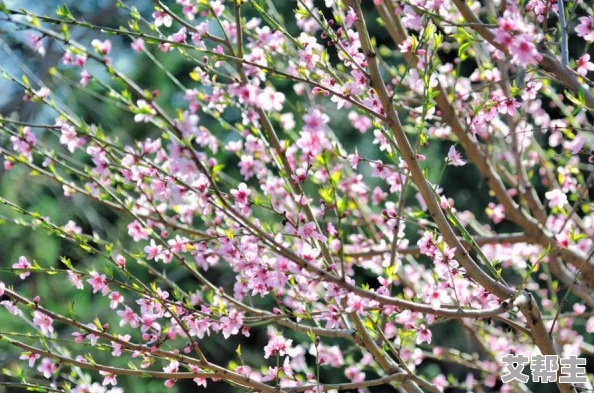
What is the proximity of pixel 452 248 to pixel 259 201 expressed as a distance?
21.1 inches

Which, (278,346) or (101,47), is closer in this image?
(278,346)

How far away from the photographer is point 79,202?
6.91 metres

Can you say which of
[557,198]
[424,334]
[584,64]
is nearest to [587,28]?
[584,64]

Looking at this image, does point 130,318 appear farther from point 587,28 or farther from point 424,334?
point 587,28

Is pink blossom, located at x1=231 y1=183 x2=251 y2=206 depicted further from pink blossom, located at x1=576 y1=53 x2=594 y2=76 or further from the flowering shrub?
pink blossom, located at x1=576 y1=53 x2=594 y2=76

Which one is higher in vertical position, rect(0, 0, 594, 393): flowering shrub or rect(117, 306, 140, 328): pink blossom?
rect(0, 0, 594, 393): flowering shrub

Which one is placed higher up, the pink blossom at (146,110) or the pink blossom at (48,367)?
the pink blossom at (146,110)

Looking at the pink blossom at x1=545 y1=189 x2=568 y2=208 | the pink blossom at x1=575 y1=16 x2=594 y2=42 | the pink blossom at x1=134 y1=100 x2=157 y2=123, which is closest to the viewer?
the pink blossom at x1=134 y1=100 x2=157 y2=123

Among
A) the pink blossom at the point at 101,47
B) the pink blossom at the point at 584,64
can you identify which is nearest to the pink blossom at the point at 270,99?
the pink blossom at the point at 101,47

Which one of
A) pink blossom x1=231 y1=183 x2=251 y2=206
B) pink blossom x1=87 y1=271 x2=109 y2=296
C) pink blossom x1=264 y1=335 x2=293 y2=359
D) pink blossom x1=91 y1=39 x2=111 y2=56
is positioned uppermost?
pink blossom x1=91 y1=39 x2=111 y2=56

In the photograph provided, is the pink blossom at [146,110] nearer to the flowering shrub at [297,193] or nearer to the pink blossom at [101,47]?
the flowering shrub at [297,193]

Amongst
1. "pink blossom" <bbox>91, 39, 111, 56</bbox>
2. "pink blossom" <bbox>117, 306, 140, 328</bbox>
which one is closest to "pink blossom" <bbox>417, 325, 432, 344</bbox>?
"pink blossom" <bbox>117, 306, 140, 328</bbox>

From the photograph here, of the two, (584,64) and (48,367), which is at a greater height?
(584,64)

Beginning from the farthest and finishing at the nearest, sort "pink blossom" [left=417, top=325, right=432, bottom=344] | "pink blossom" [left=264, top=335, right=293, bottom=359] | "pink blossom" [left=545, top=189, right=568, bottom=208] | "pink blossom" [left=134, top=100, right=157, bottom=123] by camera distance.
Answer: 1. "pink blossom" [left=545, top=189, right=568, bottom=208]
2. "pink blossom" [left=264, top=335, right=293, bottom=359]
3. "pink blossom" [left=417, top=325, right=432, bottom=344]
4. "pink blossom" [left=134, top=100, right=157, bottom=123]
